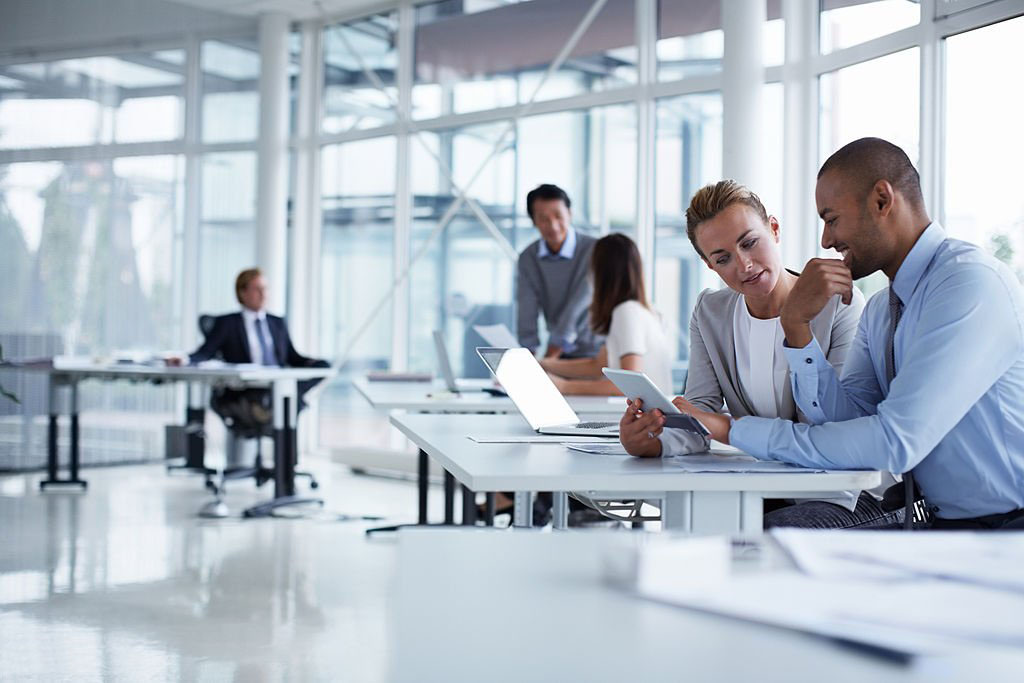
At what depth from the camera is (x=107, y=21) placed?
7.85 meters

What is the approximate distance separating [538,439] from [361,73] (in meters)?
6.31

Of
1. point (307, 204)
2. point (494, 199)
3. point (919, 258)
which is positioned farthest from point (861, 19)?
point (307, 204)

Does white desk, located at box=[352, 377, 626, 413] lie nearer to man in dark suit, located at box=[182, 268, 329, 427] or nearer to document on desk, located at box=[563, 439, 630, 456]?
document on desk, located at box=[563, 439, 630, 456]

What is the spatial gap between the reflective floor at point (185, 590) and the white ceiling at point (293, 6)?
3755 millimetres

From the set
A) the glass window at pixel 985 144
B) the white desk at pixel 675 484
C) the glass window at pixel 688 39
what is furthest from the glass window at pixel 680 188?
the white desk at pixel 675 484

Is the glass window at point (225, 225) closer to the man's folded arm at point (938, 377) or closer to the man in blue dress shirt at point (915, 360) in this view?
the man in blue dress shirt at point (915, 360)

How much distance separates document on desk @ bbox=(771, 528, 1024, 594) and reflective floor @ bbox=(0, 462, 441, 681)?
1.63 meters

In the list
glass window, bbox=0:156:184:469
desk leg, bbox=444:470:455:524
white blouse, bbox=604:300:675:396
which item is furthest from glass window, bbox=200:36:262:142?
white blouse, bbox=604:300:675:396

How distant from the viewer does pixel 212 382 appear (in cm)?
585

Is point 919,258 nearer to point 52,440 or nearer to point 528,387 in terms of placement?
point 528,387

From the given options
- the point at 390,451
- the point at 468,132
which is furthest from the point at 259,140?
the point at 390,451

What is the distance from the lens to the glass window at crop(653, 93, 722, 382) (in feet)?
19.9

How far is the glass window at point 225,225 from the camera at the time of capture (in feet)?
27.5

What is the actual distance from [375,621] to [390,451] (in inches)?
156
